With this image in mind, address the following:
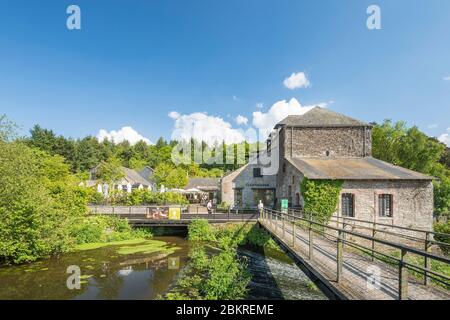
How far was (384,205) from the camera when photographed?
52.5ft

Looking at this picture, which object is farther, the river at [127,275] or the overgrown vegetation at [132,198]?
the overgrown vegetation at [132,198]

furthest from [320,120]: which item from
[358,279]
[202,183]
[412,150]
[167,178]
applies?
[202,183]

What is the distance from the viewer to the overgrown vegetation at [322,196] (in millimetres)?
15617

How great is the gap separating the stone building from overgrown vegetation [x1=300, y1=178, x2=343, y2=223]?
0.42 m

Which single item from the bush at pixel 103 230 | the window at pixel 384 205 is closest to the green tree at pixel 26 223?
the bush at pixel 103 230

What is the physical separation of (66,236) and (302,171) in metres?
14.7

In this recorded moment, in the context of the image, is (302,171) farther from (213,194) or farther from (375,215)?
(213,194)

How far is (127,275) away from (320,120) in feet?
64.5

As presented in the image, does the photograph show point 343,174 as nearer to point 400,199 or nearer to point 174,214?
point 400,199

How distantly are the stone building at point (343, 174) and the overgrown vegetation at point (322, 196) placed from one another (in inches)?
16.6

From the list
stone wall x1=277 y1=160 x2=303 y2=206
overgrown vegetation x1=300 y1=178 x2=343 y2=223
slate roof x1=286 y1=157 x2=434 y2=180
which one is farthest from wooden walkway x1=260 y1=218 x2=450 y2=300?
stone wall x1=277 y1=160 x2=303 y2=206

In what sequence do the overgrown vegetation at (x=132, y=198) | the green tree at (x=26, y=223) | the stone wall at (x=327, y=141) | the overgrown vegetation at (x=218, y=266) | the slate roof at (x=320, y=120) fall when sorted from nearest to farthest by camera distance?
the overgrown vegetation at (x=218, y=266) < the green tree at (x=26, y=223) < the stone wall at (x=327, y=141) < the slate roof at (x=320, y=120) < the overgrown vegetation at (x=132, y=198)

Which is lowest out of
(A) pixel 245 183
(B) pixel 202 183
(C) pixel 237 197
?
(C) pixel 237 197

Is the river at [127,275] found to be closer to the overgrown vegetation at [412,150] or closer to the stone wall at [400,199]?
the stone wall at [400,199]
